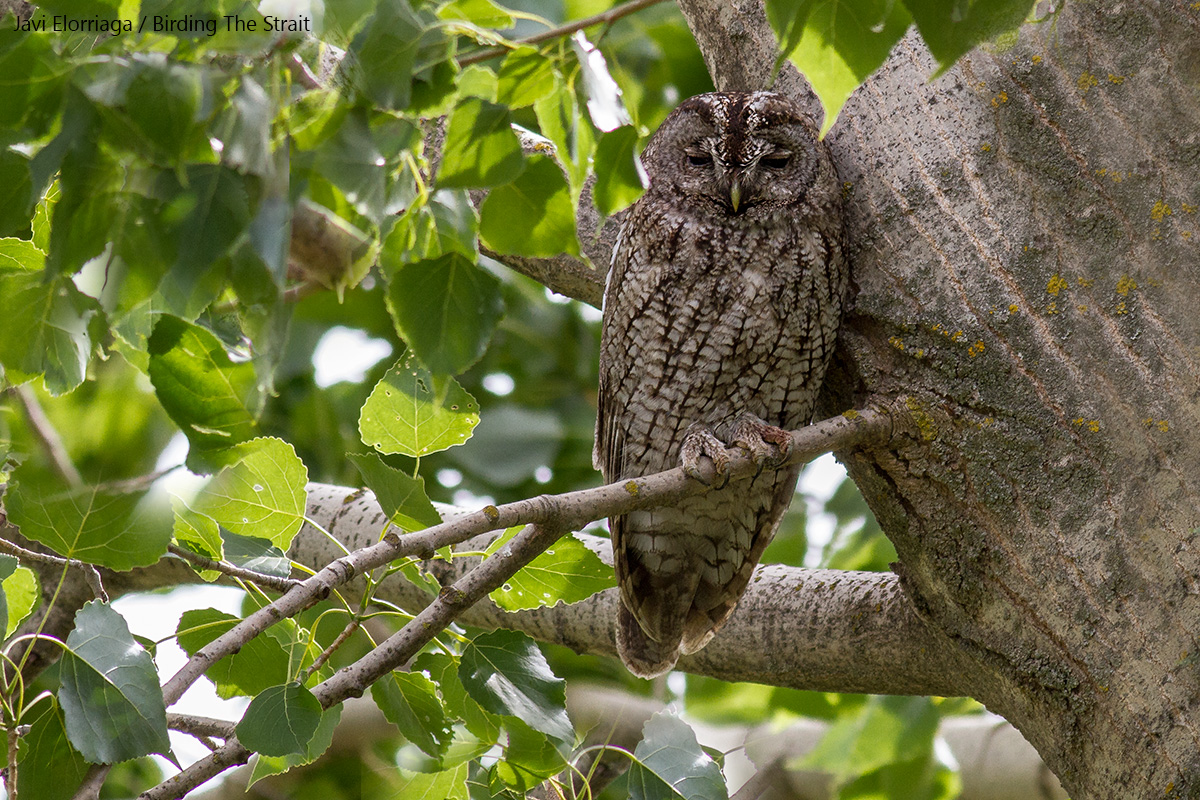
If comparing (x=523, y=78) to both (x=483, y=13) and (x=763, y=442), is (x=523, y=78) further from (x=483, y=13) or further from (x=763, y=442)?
(x=763, y=442)

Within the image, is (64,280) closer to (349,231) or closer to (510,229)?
(349,231)

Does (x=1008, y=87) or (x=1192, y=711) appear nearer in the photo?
(x=1192, y=711)

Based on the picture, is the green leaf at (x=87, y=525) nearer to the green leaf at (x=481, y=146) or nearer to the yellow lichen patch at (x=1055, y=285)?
the green leaf at (x=481, y=146)

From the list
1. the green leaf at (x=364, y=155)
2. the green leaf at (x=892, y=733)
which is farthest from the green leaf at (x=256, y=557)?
the green leaf at (x=892, y=733)

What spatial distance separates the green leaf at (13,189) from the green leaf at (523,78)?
422 millimetres

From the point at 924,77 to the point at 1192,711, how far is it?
3.42ft

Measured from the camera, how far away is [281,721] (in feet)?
4.32

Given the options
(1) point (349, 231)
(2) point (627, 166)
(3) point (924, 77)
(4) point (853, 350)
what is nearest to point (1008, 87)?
(3) point (924, 77)

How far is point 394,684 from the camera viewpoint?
1.58 meters

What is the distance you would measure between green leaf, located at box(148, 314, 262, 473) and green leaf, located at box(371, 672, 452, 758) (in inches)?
27.6

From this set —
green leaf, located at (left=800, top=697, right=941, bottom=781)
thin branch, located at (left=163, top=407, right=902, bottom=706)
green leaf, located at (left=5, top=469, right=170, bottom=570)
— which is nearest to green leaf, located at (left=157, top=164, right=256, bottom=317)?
green leaf, located at (left=5, top=469, right=170, bottom=570)

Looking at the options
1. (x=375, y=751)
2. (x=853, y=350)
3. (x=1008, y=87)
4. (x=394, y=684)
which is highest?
(x=1008, y=87)

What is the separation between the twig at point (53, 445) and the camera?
3.27 feet

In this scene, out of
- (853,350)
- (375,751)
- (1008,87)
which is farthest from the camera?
(375,751)
